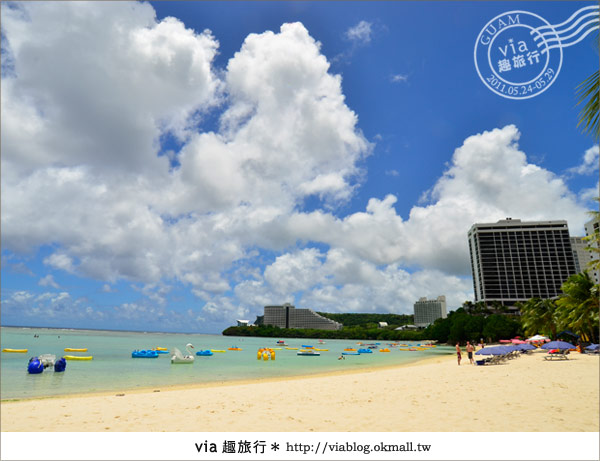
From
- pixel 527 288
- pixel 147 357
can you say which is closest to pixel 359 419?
pixel 147 357

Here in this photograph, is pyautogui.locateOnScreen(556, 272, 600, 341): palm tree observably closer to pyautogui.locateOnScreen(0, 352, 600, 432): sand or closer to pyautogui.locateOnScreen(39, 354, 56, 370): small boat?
pyautogui.locateOnScreen(0, 352, 600, 432): sand

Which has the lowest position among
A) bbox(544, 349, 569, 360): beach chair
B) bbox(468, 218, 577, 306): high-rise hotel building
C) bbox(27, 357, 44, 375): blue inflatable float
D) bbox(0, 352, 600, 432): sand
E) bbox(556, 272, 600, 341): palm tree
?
bbox(544, 349, 569, 360): beach chair

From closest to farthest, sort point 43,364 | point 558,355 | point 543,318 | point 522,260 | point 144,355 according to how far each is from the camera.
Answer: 1. point 43,364
2. point 558,355
3. point 144,355
4. point 543,318
5. point 522,260

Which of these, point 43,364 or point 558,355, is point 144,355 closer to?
point 43,364

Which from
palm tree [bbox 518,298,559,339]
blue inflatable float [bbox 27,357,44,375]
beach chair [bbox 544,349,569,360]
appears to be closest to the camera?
blue inflatable float [bbox 27,357,44,375]

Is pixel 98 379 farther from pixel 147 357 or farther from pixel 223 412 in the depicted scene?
pixel 147 357

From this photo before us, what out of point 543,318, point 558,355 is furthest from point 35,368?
point 543,318

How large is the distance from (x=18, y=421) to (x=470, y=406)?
38.9ft

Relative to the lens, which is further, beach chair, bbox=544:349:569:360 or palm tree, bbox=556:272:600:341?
palm tree, bbox=556:272:600:341

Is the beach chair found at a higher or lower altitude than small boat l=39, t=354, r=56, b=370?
lower

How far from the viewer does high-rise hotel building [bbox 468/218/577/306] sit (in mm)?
148250

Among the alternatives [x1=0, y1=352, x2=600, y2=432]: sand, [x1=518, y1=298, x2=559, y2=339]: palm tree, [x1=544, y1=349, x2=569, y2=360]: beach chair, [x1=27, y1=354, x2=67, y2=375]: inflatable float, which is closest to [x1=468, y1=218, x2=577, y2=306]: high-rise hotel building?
[x1=518, y1=298, x2=559, y2=339]: palm tree

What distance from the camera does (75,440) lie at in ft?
18.8

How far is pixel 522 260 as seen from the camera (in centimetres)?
15062
